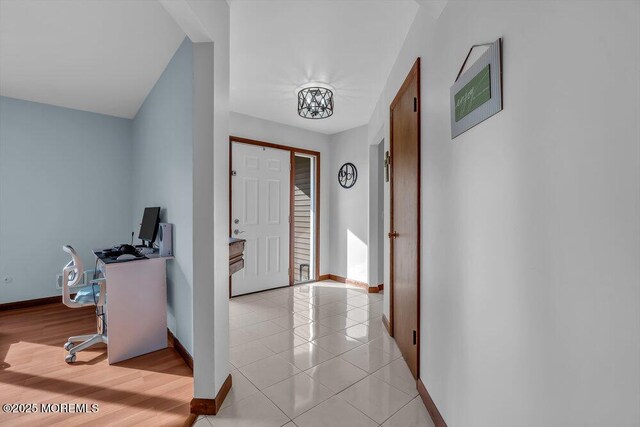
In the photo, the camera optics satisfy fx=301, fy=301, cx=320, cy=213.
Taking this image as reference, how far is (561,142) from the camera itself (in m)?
0.78

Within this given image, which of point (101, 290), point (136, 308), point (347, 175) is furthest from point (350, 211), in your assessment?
point (101, 290)

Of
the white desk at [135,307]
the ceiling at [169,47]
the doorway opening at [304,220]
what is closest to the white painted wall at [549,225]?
the ceiling at [169,47]

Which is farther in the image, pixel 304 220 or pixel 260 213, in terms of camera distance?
pixel 304 220

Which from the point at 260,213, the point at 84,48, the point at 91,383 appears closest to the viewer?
the point at 91,383

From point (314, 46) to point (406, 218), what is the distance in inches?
61.7

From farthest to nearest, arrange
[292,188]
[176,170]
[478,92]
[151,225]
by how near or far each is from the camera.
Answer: [292,188] < [151,225] < [176,170] < [478,92]

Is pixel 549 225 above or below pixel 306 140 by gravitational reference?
below

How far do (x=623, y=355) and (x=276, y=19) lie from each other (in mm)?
2403

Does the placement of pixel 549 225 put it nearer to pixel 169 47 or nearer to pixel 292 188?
pixel 169 47

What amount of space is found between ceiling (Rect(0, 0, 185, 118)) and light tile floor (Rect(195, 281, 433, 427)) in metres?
2.60

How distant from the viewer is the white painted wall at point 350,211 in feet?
15.0

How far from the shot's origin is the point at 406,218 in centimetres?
227

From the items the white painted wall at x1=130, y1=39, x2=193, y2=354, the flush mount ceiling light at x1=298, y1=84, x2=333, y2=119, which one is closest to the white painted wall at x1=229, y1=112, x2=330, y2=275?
the white painted wall at x1=130, y1=39, x2=193, y2=354

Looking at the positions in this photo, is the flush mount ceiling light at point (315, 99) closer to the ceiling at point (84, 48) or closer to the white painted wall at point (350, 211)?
the ceiling at point (84, 48)
